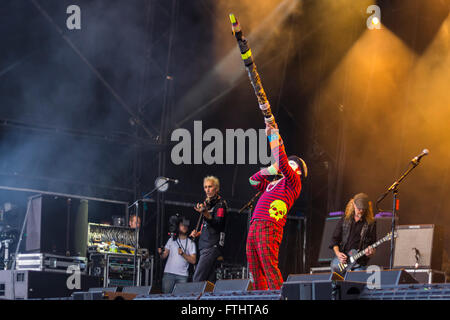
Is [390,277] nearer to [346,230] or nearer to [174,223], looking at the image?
[346,230]

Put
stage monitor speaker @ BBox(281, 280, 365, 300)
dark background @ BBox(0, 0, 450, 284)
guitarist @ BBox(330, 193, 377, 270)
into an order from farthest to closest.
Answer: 1. dark background @ BBox(0, 0, 450, 284)
2. guitarist @ BBox(330, 193, 377, 270)
3. stage monitor speaker @ BBox(281, 280, 365, 300)

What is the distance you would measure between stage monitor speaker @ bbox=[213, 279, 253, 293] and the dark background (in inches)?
230

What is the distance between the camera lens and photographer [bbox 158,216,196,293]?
8758 millimetres

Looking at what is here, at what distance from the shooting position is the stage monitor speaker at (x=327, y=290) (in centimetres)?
274

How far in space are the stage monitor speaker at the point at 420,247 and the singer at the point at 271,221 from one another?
2849 millimetres

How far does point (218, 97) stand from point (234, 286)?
7518mm

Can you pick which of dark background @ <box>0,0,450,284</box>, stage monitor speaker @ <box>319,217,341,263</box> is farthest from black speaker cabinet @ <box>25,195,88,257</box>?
stage monitor speaker @ <box>319,217,341,263</box>

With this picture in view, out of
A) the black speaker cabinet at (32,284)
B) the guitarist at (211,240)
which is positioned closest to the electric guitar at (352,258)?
the guitarist at (211,240)

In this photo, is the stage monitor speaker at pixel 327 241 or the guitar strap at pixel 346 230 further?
the stage monitor speaker at pixel 327 241

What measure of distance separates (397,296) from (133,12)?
8.36 metres

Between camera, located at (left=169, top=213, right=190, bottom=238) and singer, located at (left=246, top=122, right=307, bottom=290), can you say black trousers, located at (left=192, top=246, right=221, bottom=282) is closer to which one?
camera, located at (left=169, top=213, right=190, bottom=238)

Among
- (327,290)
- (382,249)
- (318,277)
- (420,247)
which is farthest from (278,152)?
(382,249)

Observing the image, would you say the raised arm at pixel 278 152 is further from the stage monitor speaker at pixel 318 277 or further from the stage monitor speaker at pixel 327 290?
the stage monitor speaker at pixel 327 290

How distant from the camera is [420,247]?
25.3 feet
